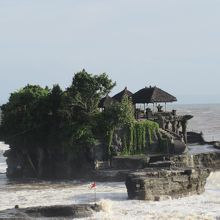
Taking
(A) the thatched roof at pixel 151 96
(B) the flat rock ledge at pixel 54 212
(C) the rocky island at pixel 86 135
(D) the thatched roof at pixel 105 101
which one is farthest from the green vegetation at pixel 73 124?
(B) the flat rock ledge at pixel 54 212

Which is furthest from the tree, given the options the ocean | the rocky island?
the ocean

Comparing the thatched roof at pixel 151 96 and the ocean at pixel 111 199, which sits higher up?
the thatched roof at pixel 151 96

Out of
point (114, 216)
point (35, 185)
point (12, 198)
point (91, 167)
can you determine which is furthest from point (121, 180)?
point (114, 216)

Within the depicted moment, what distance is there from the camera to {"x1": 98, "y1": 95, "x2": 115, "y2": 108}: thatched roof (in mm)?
51056

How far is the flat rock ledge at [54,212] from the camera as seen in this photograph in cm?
3081

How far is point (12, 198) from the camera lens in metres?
39.7

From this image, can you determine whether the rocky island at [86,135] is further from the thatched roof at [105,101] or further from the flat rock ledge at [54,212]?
the flat rock ledge at [54,212]

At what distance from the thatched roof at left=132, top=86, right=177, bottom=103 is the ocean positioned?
25.9 ft

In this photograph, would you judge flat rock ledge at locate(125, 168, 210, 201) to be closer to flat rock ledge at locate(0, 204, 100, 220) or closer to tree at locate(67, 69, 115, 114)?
flat rock ledge at locate(0, 204, 100, 220)

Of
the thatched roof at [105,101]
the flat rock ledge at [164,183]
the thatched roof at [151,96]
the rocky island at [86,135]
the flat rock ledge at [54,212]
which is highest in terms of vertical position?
the thatched roof at [151,96]

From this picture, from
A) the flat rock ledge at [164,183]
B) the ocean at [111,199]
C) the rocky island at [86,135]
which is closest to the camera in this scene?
the ocean at [111,199]

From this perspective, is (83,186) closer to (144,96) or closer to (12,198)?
(12,198)

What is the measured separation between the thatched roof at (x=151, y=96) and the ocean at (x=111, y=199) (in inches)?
311

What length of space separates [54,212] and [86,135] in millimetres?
16046
